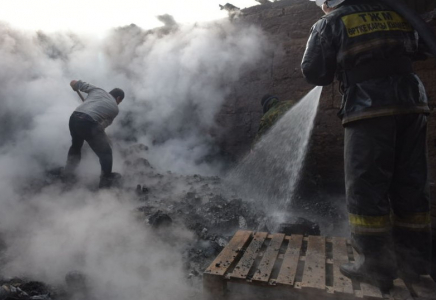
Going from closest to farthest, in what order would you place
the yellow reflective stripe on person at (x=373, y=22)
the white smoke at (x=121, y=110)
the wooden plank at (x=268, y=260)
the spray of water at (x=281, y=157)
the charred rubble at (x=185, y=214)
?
the yellow reflective stripe on person at (x=373, y=22) < the wooden plank at (x=268, y=260) < the charred rubble at (x=185, y=214) < the white smoke at (x=121, y=110) < the spray of water at (x=281, y=157)

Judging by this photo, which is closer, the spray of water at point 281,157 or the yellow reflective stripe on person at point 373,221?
the yellow reflective stripe on person at point 373,221

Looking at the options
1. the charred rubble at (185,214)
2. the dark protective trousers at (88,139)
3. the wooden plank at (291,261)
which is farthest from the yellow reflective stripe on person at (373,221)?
the dark protective trousers at (88,139)

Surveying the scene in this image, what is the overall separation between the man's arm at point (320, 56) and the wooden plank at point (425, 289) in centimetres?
150

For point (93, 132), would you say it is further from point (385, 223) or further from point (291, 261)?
point (385, 223)

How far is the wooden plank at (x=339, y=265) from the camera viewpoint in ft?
6.48

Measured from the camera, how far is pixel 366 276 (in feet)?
6.67

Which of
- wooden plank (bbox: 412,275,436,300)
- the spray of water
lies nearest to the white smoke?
the spray of water

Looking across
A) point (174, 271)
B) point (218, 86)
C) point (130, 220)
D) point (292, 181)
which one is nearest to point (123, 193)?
point (130, 220)

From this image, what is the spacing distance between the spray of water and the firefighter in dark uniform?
2.57m

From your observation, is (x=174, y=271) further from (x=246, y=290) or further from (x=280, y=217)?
(x=280, y=217)

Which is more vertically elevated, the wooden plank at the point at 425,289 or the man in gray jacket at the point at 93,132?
the man in gray jacket at the point at 93,132

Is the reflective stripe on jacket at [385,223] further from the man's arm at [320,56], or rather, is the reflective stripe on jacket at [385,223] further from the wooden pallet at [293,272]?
the man's arm at [320,56]

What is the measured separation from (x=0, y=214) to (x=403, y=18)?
4830mm

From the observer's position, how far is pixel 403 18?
209 centimetres
